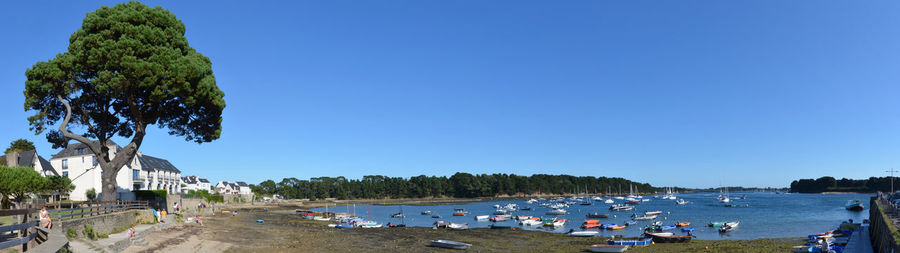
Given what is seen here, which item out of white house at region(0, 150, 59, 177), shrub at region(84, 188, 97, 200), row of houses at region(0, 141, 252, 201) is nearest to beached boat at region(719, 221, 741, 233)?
row of houses at region(0, 141, 252, 201)

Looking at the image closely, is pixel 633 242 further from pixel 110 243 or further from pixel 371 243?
pixel 110 243

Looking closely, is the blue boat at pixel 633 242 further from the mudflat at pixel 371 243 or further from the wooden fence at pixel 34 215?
the wooden fence at pixel 34 215

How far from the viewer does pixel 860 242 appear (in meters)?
39.4

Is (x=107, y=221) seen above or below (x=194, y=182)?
below

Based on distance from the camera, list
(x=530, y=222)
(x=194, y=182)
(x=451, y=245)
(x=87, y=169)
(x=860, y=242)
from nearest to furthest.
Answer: (x=860, y=242) → (x=451, y=245) → (x=530, y=222) → (x=87, y=169) → (x=194, y=182)

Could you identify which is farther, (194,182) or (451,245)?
(194,182)

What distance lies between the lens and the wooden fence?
42.8 ft

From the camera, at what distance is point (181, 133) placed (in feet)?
132

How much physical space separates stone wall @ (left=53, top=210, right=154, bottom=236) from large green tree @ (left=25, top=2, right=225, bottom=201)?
2331 mm

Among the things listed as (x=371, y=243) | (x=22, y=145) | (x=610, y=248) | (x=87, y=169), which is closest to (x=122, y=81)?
(x=371, y=243)

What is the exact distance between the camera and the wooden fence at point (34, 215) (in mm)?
13047

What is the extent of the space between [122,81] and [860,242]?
2015 inches

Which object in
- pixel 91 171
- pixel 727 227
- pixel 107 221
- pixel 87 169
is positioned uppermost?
pixel 87 169

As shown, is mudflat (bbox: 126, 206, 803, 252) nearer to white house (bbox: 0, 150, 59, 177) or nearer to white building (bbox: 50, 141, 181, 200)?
white building (bbox: 50, 141, 181, 200)
